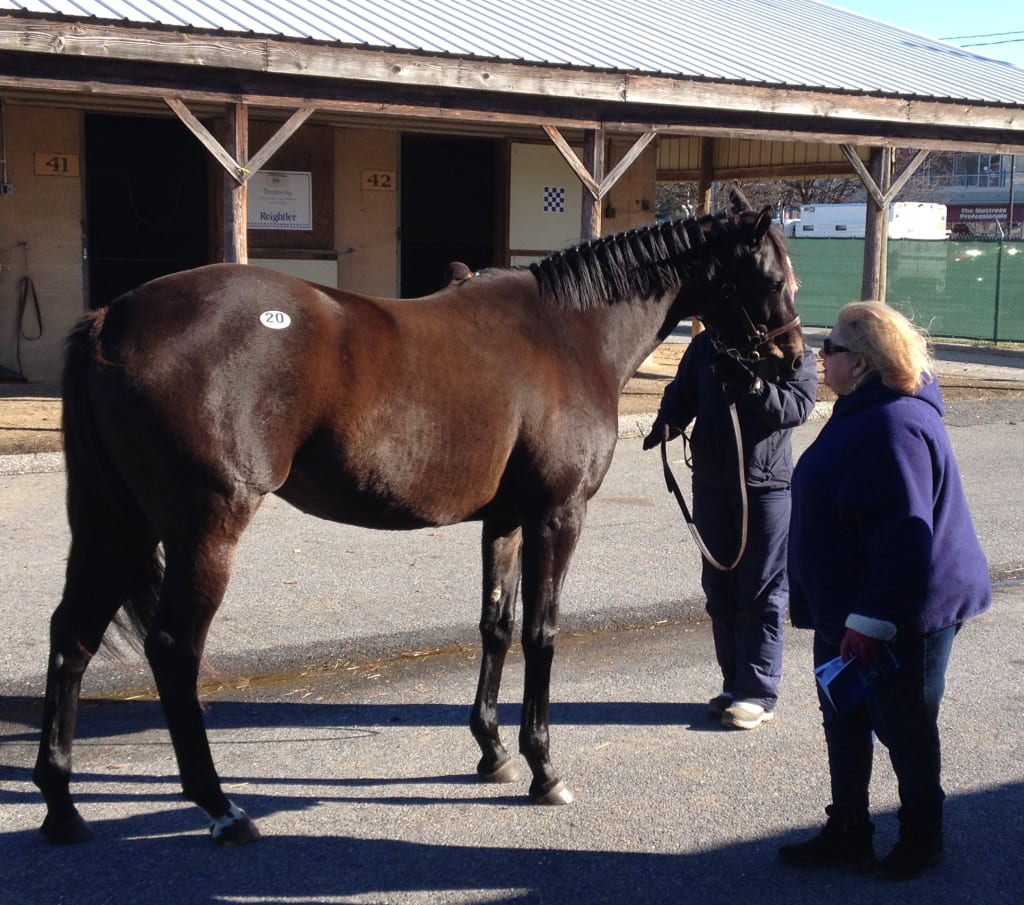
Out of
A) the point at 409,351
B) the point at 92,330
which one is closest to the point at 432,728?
the point at 409,351

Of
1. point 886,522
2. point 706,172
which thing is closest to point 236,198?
point 886,522

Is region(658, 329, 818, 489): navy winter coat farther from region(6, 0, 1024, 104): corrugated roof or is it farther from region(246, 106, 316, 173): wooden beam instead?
region(6, 0, 1024, 104): corrugated roof

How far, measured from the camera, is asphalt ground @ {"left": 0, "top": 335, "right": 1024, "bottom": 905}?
353 cm

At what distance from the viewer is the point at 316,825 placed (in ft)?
12.7

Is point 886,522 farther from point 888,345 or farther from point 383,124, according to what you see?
point 383,124

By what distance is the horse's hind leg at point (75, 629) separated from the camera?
148 inches

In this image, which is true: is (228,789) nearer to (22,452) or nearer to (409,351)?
(409,351)

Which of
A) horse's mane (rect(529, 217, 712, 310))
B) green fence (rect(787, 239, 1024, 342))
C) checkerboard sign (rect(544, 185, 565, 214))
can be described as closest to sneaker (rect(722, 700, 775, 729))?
horse's mane (rect(529, 217, 712, 310))

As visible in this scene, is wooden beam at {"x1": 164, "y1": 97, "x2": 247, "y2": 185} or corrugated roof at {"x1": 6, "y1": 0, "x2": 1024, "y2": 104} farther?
corrugated roof at {"x1": 6, "y1": 0, "x2": 1024, "y2": 104}

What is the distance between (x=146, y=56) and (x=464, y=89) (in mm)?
3062

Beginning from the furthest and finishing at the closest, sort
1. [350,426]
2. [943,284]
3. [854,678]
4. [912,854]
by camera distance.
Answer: [943,284] < [350,426] < [912,854] < [854,678]

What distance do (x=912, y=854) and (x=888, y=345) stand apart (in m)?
1.53

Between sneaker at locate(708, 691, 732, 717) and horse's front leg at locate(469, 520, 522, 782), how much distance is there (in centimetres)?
97

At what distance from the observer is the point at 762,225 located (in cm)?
445
